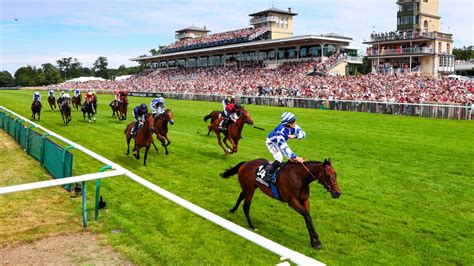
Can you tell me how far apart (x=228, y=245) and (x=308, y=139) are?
31.6 ft

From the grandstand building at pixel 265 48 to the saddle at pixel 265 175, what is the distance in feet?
123

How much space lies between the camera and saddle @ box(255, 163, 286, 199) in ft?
19.5

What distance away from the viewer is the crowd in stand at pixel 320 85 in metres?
23.9

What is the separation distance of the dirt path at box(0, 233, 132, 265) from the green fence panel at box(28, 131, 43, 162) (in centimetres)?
500

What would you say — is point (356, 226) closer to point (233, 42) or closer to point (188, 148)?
point (188, 148)

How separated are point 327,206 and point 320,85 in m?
26.7

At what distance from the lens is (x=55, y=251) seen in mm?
5348

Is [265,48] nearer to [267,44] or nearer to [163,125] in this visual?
[267,44]

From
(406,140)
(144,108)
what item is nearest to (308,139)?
(406,140)

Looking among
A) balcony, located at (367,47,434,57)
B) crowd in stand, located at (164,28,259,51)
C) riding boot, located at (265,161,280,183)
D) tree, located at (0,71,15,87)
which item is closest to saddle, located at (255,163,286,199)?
riding boot, located at (265,161,280,183)

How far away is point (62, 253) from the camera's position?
5.29 metres

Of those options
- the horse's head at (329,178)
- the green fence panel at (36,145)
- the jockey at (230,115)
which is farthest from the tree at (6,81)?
the horse's head at (329,178)

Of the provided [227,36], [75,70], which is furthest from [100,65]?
[227,36]

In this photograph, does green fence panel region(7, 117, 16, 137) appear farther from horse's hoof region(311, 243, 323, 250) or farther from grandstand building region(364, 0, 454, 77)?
grandstand building region(364, 0, 454, 77)
